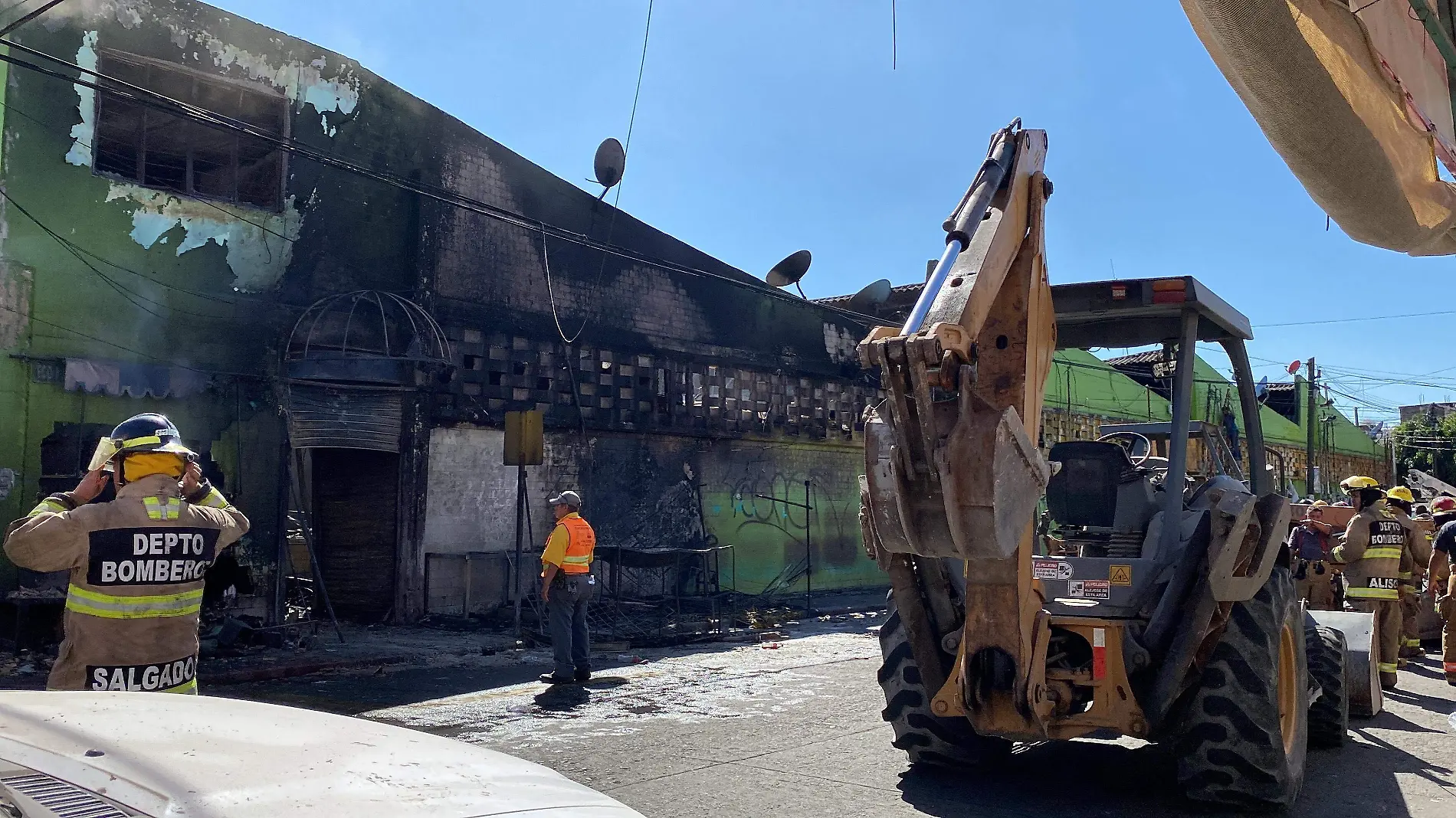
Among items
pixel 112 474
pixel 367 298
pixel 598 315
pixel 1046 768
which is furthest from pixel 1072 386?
pixel 112 474

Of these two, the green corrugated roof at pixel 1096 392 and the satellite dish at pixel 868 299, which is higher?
the satellite dish at pixel 868 299

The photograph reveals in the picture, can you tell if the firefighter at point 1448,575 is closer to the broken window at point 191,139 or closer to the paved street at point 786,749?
the paved street at point 786,749

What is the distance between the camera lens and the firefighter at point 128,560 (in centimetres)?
417

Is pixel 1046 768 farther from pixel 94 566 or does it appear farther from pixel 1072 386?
pixel 1072 386

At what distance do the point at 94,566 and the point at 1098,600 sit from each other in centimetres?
457

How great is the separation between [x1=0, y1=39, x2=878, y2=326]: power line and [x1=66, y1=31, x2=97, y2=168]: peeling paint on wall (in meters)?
0.16

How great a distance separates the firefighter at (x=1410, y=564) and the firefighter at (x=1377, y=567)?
0.43 metres

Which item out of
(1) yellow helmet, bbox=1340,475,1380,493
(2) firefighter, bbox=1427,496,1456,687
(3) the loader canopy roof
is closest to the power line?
(3) the loader canopy roof

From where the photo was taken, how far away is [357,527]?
15336 millimetres

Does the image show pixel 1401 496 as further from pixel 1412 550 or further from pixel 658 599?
pixel 658 599

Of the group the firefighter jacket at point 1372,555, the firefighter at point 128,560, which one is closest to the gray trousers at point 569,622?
the firefighter at point 128,560

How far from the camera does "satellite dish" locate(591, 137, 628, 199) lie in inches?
707

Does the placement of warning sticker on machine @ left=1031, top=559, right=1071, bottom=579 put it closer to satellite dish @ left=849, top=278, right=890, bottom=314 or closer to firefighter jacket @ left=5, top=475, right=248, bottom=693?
firefighter jacket @ left=5, top=475, right=248, bottom=693

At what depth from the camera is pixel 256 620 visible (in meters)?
13.1
